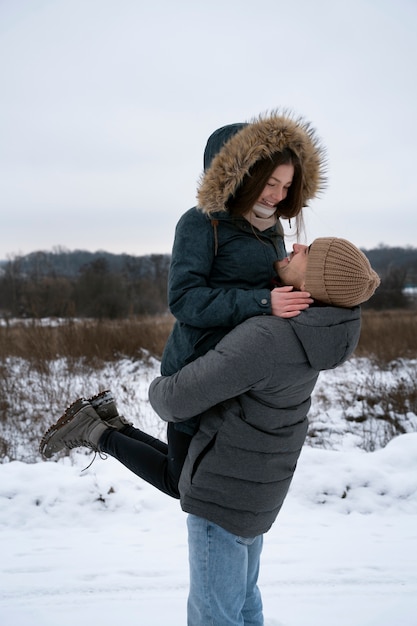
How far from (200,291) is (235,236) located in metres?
0.24

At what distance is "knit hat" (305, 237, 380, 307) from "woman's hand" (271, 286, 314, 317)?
0.04 m

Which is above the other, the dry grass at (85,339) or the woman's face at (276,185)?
the woman's face at (276,185)

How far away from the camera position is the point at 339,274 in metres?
1.44

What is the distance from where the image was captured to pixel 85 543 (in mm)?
3055

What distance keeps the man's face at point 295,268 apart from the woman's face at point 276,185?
0.55ft

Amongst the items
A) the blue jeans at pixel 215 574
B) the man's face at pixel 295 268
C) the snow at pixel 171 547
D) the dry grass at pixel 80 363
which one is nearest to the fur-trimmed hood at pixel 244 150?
the man's face at pixel 295 268

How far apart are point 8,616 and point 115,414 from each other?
102cm

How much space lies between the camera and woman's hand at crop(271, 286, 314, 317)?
1.44 metres

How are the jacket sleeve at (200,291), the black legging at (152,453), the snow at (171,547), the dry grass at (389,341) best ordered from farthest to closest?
the dry grass at (389,341) < the snow at (171,547) < the black legging at (152,453) < the jacket sleeve at (200,291)

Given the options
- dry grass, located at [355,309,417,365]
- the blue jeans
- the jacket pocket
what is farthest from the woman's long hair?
dry grass, located at [355,309,417,365]

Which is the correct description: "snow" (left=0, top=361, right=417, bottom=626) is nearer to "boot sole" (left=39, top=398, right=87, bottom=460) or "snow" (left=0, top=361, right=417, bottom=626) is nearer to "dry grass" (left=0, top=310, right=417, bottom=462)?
"boot sole" (left=39, top=398, right=87, bottom=460)

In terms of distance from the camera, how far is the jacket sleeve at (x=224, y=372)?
138 centimetres

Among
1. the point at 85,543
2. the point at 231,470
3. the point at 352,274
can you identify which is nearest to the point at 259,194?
the point at 352,274

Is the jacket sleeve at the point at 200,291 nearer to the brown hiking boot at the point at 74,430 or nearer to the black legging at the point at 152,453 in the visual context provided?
the black legging at the point at 152,453
